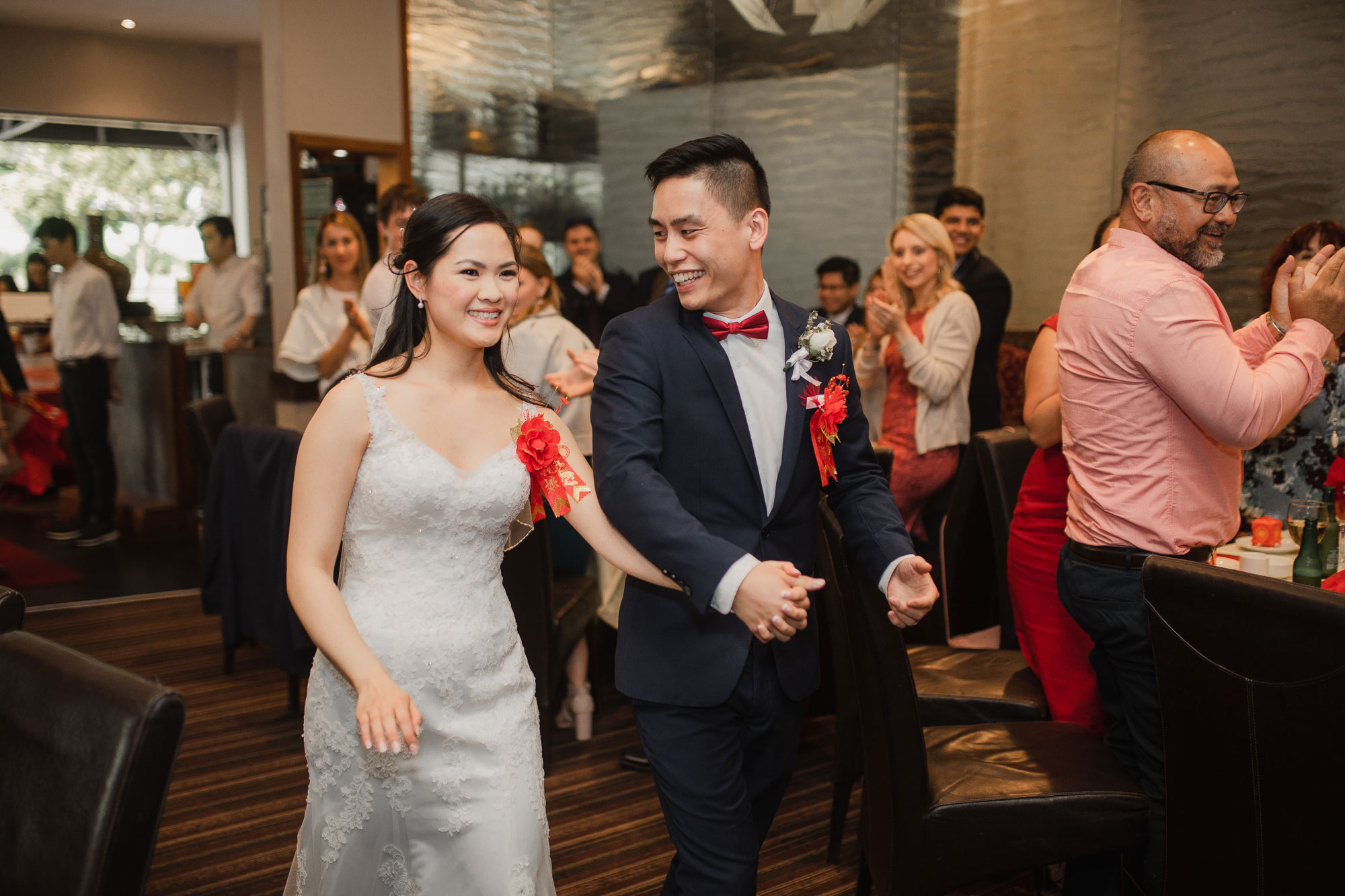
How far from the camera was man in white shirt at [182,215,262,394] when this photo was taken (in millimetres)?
6938

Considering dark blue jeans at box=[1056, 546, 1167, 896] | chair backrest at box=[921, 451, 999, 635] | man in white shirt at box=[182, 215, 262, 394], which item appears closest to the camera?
dark blue jeans at box=[1056, 546, 1167, 896]

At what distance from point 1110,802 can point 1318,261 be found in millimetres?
1103

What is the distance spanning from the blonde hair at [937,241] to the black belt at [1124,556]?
192 cm

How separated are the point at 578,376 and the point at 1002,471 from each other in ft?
4.00

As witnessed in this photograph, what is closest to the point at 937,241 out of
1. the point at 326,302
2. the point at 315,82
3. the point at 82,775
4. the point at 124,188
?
the point at 326,302

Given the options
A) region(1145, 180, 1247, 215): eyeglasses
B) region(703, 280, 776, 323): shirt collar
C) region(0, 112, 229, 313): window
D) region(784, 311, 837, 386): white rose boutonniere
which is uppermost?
region(0, 112, 229, 313): window

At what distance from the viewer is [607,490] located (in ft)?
5.61

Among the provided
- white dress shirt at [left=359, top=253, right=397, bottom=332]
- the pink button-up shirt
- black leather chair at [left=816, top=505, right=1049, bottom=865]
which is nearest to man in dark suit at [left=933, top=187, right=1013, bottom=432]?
black leather chair at [left=816, top=505, right=1049, bottom=865]

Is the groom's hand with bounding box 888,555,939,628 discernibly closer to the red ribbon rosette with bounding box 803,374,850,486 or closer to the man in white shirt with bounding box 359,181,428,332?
the red ribbon rosette with bounding box 803,374,850,486

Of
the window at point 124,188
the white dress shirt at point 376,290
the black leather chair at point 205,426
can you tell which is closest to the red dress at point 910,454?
the white dress shirt at point 376,290

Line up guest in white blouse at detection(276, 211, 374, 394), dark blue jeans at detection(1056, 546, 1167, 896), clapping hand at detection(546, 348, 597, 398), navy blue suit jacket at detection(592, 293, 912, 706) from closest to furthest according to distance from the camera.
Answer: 1. navy blue suit jacket at detection(592, 293, 912, 706)
2. dark blue jeans at detection(1056, 546, 1167, 896)
3. clapping hand at detection(546, 348, 597, 398)
4. guest in white blouse at detection(276, 211, 374, 394)

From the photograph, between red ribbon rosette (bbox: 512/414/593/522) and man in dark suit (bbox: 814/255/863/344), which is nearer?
red ribbon rosette (bbox: 512/414/593/522)

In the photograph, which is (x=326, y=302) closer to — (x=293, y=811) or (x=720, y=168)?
(x=293, y=811)

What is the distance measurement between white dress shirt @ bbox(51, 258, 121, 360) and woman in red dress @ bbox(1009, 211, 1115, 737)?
585 cm
